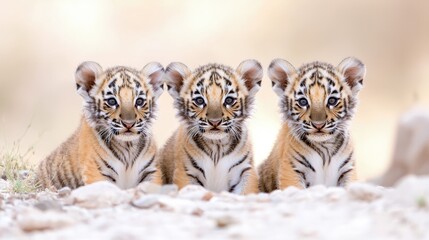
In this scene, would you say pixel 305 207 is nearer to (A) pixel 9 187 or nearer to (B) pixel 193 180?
(B) pixel 193 180

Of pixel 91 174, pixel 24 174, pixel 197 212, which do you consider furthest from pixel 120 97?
pixel 24 174

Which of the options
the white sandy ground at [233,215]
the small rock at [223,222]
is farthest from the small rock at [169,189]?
the small rock at [223,222]

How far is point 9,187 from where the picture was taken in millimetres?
11680

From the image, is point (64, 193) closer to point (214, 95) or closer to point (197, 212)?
point (214, 95)

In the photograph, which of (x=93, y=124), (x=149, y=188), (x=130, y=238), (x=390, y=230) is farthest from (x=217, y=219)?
(x=93, y=124)

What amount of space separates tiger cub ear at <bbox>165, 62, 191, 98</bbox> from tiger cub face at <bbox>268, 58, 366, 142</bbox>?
3.25 feet

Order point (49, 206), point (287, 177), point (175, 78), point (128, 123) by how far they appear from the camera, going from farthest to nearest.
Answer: point (175, 78) < point (287, 177) < point (128, 123) < point (49, 206)

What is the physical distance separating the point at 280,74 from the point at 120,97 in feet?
5.91

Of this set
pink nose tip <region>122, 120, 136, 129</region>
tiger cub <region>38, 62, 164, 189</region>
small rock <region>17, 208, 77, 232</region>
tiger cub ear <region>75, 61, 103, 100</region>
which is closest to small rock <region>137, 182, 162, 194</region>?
tiger cub <region>38, 62, 164, 189</region>

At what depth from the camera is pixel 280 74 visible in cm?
1016

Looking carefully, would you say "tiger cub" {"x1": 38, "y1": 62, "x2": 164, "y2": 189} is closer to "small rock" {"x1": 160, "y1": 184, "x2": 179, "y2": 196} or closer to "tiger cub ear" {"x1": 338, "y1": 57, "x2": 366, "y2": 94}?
"small rock" {"x1": 160, "y1": 184, "x2": 179, "y2": 196}

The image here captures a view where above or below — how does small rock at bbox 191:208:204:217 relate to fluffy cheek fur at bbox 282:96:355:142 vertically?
below

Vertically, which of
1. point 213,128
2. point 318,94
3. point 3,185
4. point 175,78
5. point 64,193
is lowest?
point 3,185

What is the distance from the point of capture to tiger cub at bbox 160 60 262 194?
9742 millimetres
